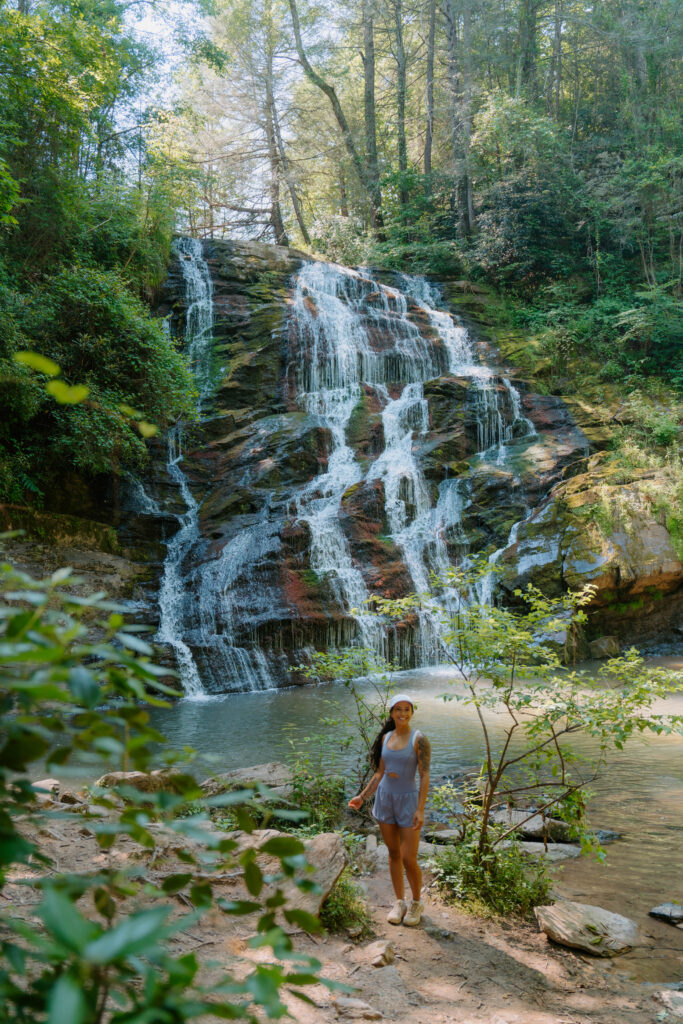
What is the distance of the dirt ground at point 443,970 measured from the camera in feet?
9.66

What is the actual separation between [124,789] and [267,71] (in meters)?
30.4

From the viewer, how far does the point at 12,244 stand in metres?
12.8

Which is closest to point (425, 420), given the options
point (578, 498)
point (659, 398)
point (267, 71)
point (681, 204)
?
point (578, 498)

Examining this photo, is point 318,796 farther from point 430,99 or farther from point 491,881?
point 430,99

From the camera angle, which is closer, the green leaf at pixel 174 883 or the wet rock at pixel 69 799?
the green leaf at pixel 174 883

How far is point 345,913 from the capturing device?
3.65 metres

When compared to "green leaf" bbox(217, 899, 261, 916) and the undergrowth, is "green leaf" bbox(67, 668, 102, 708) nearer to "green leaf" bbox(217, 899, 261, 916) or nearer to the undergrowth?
"green leaf" bbox(217, 899, 261, 916)

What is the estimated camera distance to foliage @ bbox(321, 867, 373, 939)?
3580 millimetres

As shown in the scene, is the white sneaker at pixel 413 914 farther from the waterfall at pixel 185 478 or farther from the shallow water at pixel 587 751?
the waterfall at pixel 185 478

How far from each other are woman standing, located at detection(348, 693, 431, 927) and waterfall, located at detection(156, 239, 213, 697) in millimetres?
5869

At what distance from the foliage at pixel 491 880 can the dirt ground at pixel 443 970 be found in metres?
0.12

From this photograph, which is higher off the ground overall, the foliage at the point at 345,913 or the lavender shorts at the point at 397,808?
the lavender shorts at the point at 397,808

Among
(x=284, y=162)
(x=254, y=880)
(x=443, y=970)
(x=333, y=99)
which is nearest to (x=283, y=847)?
(x=254, y=880)

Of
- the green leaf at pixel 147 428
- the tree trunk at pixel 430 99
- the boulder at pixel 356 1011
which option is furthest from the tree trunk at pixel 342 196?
the green leaf at pixel 147 428
